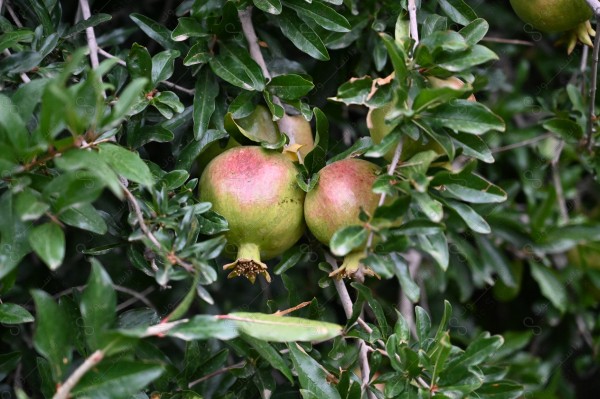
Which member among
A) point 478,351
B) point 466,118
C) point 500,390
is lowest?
point 500,390

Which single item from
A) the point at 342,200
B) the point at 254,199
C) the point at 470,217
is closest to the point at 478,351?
the point at 470,217

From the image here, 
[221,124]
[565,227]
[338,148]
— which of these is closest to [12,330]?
[221,124]

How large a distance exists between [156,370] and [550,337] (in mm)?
1838

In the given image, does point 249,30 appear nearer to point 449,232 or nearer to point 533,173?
point 449,232

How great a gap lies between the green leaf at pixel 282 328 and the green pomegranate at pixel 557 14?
2.62 ft

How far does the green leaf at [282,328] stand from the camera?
0.99 metres

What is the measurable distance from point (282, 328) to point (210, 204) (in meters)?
0.25

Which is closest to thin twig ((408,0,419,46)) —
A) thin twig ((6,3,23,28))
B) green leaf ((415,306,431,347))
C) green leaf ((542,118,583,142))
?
green leaf ((415,306,431,347))

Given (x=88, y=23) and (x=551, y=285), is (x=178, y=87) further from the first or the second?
(x=551, y=285)

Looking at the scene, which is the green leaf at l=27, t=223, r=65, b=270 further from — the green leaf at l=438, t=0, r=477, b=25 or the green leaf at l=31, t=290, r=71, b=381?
the green leaf at l=438, t=0, r=477, b=25

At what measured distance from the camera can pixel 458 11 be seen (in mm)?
1385

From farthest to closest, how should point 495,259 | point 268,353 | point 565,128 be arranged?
point 495,259 → point 565,128 → point 268,353

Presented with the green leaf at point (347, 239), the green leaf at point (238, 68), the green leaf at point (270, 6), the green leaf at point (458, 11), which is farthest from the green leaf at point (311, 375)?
the green leaf at point (458, 11)

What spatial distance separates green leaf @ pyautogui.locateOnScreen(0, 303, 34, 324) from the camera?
1.12m
